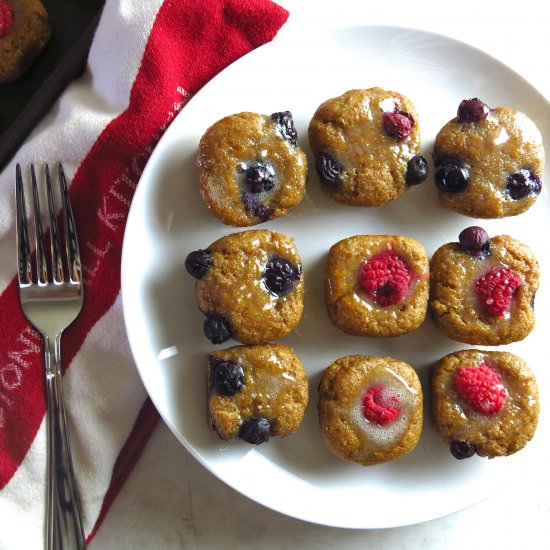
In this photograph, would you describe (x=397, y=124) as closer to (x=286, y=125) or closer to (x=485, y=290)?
(x=286, y=125)

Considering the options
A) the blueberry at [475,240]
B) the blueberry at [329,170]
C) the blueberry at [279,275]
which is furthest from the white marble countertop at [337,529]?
the blueberry at [279,275]

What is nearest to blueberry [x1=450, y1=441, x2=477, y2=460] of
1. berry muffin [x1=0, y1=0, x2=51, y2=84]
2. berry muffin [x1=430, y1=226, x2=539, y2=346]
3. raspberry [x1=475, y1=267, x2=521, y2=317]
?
berry muffin [x1=430, y1=226, x2=539, y2=346]

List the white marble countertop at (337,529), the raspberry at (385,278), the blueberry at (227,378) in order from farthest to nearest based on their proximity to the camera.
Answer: the white marble countertop at (337,529), the raspberry at (385,278), the blueberry at (227,378)

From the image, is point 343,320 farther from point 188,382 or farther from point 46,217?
point 46,217

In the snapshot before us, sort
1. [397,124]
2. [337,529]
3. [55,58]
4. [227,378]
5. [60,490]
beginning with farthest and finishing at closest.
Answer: [55,58] < [337,529] < [60,490] < [397,124] < [227,378]

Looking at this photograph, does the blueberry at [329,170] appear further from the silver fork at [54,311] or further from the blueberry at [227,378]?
the silver fork at [54,311]

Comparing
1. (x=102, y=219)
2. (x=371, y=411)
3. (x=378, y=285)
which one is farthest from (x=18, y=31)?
(x=371, y=411)
